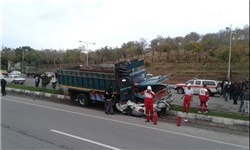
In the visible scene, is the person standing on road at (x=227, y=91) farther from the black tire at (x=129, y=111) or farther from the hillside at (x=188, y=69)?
the hillside at (x=188, y=69)

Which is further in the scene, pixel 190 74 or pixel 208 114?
pixel 190 74

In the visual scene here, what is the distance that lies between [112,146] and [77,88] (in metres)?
9.94

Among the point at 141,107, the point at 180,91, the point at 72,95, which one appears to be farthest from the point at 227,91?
the point at 72,95

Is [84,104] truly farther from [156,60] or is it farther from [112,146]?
[156,60]

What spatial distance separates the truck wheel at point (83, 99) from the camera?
16656 mm

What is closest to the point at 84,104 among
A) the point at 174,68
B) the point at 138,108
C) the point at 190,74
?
the point at 138,108

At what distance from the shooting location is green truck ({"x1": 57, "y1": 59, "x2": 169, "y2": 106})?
14789 millimetres

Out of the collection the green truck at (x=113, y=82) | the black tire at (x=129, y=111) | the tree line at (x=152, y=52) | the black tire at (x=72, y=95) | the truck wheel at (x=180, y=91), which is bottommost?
the truck wheel at (x=180, y=91)

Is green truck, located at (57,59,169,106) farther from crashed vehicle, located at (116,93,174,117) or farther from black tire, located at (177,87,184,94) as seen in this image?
black tire, located at (177,87,184,94)

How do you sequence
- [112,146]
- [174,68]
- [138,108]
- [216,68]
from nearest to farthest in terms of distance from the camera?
[112,146] → [138,108] → [216,68] → [174,68]

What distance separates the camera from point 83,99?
1691 centimetres

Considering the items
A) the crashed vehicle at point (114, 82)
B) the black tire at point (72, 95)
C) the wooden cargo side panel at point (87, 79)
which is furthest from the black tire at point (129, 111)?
the black tire at point (72, 95)

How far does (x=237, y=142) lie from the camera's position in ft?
Result: 28.4

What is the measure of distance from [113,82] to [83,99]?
9.55 feet
